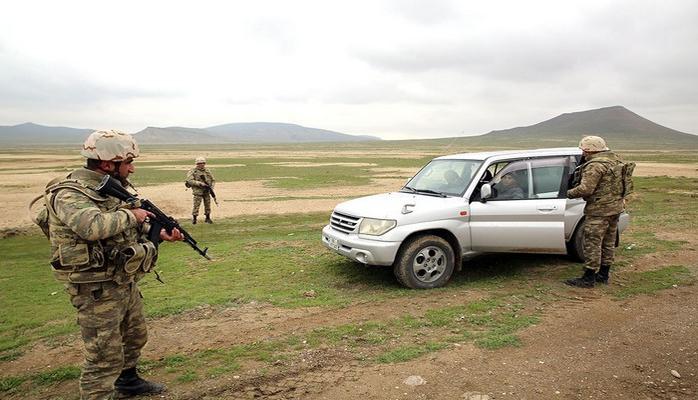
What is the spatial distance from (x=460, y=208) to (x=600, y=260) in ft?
6.82

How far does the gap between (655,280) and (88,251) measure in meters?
7.21

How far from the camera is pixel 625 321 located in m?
5.20

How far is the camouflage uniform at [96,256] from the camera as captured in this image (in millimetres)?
3256

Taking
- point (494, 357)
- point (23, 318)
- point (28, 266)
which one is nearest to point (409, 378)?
point (494, 357)

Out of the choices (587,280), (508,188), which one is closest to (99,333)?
(508,188)

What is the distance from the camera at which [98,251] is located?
11.0 feet

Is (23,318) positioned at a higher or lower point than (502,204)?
lower

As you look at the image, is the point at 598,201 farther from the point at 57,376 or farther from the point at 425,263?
the point at 57,376

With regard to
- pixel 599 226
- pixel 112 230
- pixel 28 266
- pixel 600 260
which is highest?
pixel 112 230

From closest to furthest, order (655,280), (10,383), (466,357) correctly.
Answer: (10,383) → (466,357) → (655,280)

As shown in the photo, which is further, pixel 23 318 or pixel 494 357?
pixel 23 318

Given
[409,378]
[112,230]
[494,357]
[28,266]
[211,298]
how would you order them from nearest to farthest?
1. [112,230]
2. [409,378]
3. [494,357]
4. [211,298]
5. [28,266]

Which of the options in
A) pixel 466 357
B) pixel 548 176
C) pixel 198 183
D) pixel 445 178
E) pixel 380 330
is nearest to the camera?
pixel 466 357

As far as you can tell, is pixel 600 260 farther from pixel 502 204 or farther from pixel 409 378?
pixel 409 378
